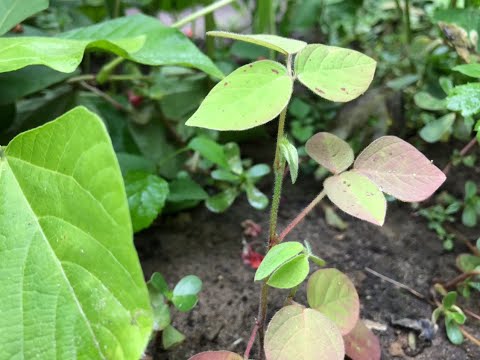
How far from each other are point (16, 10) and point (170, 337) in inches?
22.1

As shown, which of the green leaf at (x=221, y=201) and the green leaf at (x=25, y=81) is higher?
the green leaf at (x=25, y=81)

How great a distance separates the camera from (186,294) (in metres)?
0.66

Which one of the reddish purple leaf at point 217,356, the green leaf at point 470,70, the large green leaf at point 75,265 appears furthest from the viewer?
the green leaf at point 470,70

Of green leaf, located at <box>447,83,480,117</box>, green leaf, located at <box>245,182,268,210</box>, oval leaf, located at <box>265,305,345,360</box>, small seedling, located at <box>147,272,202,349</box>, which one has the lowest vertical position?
green leaf, located at <box>245,182,268,210</box>

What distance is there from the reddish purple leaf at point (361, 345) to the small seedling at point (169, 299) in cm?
20

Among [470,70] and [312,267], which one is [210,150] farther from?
[470,70]

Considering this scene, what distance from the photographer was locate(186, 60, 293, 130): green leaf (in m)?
0.48

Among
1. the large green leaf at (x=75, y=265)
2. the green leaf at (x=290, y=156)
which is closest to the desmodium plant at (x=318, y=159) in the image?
the green leaf at (x=290, y=156)

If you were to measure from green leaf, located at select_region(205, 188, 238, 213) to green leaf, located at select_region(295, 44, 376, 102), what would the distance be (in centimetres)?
42

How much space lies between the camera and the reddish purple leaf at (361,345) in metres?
0.63

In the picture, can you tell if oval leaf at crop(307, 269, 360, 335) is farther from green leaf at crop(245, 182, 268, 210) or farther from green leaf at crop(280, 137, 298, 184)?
green leaf at crop(245, 182, 268, 210)

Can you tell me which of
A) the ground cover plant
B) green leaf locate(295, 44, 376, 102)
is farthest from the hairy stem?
green leaf locate(295, 44, 376, 102)

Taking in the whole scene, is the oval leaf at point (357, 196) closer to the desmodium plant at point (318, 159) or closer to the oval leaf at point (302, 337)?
the desmodium plant at point (318, 159)

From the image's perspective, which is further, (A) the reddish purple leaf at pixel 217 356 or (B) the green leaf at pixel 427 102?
(B) the green leaf at pixel 427 102
